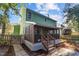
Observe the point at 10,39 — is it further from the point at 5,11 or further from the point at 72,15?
the point at 72,15

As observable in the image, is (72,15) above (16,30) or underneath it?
above

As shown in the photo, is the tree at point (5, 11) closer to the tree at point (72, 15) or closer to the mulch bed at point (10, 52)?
the mulch bed at point (10, 52)

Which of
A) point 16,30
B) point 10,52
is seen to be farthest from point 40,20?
point 10,52

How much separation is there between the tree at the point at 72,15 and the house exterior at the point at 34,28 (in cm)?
19

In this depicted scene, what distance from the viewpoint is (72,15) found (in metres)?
2.40

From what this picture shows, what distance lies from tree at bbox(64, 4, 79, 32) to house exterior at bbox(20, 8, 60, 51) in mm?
193

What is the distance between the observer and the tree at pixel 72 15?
7.75ft

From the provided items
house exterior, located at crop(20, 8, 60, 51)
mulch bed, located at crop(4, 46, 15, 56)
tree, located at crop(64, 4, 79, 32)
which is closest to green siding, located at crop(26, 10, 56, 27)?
house exterior, located at crop(20, 8, 60, 51)

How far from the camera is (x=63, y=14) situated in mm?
2359

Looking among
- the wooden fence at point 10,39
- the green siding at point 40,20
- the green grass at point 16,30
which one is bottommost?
the wooden fence at point 10,39

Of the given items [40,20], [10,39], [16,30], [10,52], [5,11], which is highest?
[5,11]

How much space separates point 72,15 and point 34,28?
0.53m

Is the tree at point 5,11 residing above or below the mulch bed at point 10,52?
above

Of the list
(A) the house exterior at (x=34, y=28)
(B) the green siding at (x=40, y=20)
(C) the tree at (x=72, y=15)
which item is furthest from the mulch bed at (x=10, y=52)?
(C) the tree at (x=72, y=15)
